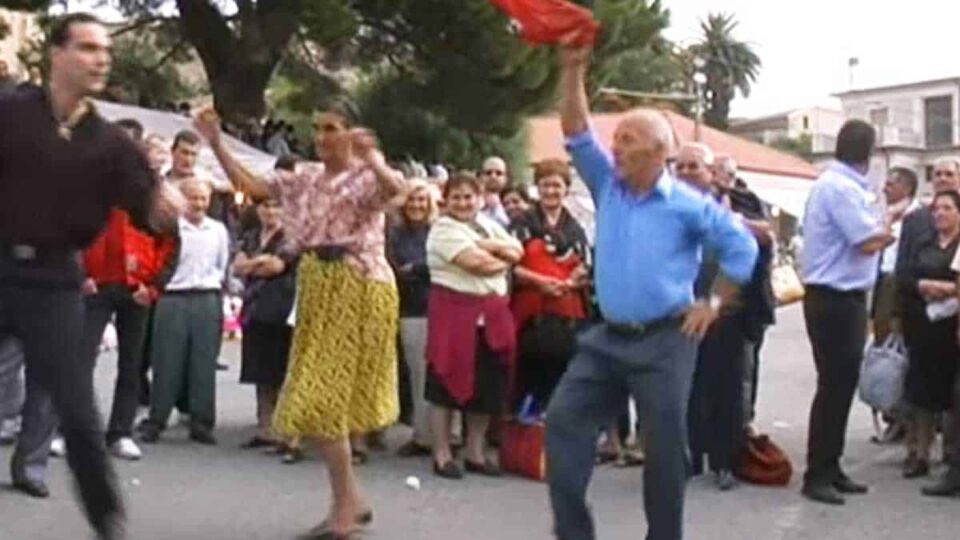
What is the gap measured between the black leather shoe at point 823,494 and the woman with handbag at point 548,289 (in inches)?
60.8

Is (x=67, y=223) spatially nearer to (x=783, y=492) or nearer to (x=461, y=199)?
(x=461, y=199)

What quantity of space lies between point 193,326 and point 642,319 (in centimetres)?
469

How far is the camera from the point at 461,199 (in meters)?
9.77

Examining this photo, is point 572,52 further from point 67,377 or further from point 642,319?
point 67,377

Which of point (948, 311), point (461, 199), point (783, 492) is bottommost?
point (783, 492)

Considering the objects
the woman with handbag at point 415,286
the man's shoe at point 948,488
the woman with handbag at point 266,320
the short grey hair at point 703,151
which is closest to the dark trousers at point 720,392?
the short grey hair at point 703,151

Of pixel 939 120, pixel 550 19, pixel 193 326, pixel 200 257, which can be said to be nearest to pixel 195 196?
pixel 200 257

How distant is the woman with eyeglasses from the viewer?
761cm

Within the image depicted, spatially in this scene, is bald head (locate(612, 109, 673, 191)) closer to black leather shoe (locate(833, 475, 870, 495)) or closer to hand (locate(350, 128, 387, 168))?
hand (locate(350, 128, 387, 168))

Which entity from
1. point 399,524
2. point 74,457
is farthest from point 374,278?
point 74,457

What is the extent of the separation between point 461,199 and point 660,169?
3203mm

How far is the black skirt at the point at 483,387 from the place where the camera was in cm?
985

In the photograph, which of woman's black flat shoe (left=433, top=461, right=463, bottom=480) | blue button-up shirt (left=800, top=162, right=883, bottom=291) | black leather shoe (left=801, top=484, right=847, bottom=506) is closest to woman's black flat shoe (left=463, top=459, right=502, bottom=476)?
woman's black flat shoe (left=433, top=461, right=463, bottom=480)

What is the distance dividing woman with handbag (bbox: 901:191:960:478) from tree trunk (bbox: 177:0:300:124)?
19.2 meters
